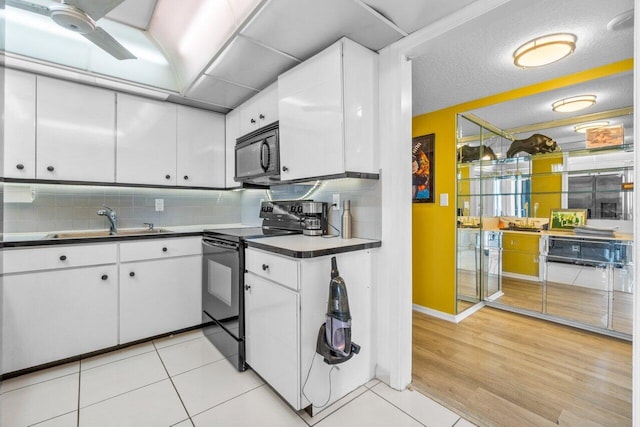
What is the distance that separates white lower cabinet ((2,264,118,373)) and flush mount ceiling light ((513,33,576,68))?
11.2 feet

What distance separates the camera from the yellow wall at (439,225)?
2.99 meters

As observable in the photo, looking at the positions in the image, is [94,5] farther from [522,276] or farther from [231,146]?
[522,276]

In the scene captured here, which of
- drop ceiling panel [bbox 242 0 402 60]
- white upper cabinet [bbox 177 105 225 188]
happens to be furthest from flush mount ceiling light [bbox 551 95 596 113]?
white upper cabinet [bbox 177 105 225 188]

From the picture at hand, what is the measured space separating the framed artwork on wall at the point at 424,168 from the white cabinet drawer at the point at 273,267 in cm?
212

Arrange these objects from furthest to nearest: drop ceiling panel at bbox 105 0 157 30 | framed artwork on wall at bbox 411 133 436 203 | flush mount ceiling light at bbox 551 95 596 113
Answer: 1. framed artwork on wall at bbox 411 133 436 203
2. flush mount ceiling light at bbox 551 95 596 113
3. drop ceiling panel at bbox 105 0 157 30

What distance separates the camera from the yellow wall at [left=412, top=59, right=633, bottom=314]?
9.81ft

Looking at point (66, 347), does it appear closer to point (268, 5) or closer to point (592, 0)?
point (268, 5)

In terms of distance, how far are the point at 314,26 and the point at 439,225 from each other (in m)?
2.32

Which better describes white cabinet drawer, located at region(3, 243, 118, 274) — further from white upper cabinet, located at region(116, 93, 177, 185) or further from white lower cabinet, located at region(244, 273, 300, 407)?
white lower cabinet, located at region(244, 273, 300, 407)

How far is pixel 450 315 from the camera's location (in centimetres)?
296

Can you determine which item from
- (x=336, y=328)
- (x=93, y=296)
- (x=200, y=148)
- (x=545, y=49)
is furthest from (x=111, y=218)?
(x=545, y=49)

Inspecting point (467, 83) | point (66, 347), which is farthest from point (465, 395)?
point (66, 347)

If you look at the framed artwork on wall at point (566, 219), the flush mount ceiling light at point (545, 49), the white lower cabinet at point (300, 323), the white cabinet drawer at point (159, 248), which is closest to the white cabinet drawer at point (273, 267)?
the white lower cabinet at point (300, 323)

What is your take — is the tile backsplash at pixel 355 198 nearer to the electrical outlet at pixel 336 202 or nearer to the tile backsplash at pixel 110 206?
the electrical outlet at pixel 336 202
